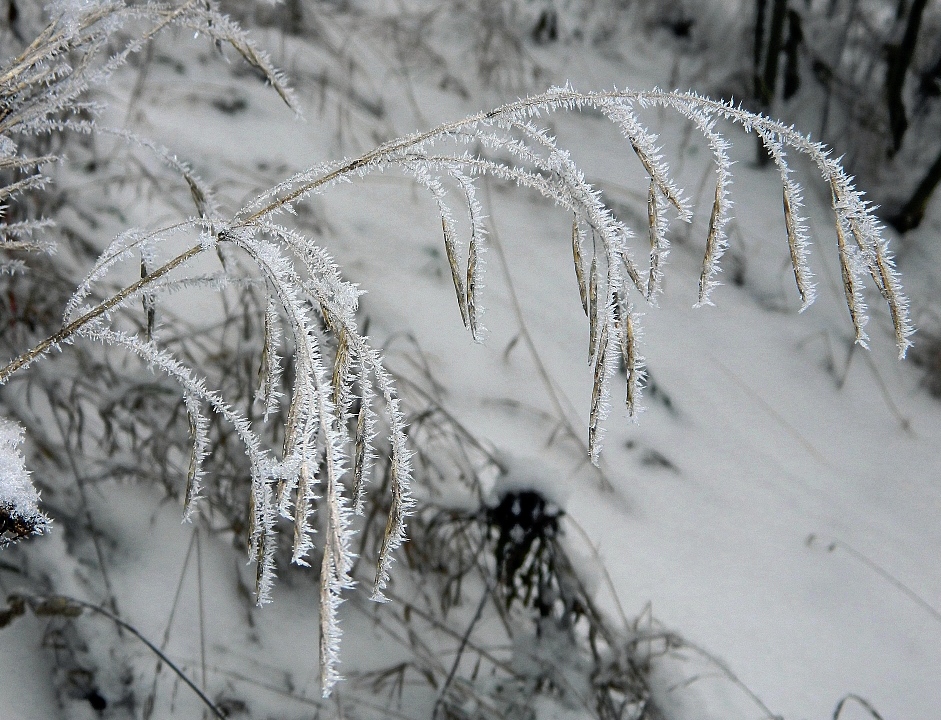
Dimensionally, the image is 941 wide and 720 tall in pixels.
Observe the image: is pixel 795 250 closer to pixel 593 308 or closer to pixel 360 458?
pixel 593 308

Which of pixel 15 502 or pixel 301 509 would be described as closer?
pixel 301 509

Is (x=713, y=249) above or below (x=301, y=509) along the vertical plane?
above

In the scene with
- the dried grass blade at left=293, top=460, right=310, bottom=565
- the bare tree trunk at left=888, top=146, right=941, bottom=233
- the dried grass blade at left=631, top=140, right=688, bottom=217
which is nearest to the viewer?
the dried grass blade at left=293, top=460, right=310, bottom=565

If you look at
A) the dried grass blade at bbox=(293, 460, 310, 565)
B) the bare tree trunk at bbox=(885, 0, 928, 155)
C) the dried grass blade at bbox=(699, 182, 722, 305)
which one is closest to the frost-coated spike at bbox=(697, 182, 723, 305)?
the dried grass blade at bbox=(699, 182, 722, 305)

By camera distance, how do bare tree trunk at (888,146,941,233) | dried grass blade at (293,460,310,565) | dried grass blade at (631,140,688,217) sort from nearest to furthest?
dried grass blade at (293,460,310,565) < dried grass blade at (631,140,688,217) < bare tree trunk at (888,146,941,233)

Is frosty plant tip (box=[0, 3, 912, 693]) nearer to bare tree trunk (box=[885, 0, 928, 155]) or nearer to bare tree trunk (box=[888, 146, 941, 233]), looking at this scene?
bare tree trunk (box=[888, 146, 941, 233])

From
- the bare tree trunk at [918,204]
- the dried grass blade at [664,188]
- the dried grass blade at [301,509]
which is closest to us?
the dried grass blade at [301,509]

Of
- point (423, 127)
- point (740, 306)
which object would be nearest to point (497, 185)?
point (423, 127)

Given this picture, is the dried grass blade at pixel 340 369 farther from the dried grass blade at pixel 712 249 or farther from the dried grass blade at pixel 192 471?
the dried grass blade at pixel 712 249

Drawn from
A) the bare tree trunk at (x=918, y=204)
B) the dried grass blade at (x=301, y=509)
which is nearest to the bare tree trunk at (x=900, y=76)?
the bare tree trunk at (x=918, y=204)

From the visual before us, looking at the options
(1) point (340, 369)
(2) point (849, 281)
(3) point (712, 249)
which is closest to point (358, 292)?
(1) point (340, 369)

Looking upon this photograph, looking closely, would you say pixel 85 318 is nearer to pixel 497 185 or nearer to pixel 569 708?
pixel 569 708

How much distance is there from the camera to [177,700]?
110cm

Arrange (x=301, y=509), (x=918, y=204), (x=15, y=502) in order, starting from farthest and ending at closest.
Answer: (x=918, y=204) < (x=15, y=502) < (x=301, y=509)
